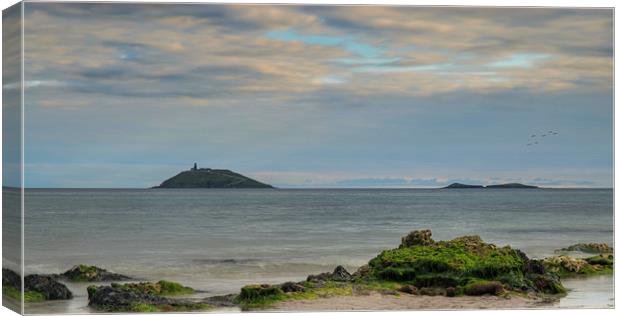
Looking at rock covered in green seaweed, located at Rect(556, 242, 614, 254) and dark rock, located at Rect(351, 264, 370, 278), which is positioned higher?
rock covered in green seaweed, located at Rect(556, 242, 614, 254)

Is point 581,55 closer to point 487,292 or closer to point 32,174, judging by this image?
point 487,292

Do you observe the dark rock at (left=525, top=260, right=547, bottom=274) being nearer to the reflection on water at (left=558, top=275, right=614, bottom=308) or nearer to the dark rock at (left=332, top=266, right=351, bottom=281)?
the reflection on water at (left=558, top=275, right=614, bottom=308)

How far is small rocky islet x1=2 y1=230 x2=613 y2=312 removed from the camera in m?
17.5

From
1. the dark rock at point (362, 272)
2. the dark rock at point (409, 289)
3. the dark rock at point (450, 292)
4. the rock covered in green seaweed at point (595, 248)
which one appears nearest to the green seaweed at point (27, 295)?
the dark rock at point (362, 272)

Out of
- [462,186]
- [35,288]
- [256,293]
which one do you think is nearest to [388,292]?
[256,293]

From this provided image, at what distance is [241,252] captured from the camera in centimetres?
1856

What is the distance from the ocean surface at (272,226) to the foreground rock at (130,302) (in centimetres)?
24

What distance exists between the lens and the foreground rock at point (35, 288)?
683 inches

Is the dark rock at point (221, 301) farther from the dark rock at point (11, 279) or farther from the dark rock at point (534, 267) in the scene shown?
the dark rock at point (534, 267)

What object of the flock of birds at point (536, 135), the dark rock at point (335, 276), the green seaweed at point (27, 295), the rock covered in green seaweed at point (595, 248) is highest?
the flock of birds at point (536, 135)

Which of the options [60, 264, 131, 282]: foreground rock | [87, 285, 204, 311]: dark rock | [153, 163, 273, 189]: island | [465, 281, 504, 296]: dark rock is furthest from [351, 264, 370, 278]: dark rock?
[60, 264, 131, 282]: foreground rock

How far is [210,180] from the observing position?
60.9 ft

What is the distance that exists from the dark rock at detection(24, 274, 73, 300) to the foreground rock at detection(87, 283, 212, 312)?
12.9 inches

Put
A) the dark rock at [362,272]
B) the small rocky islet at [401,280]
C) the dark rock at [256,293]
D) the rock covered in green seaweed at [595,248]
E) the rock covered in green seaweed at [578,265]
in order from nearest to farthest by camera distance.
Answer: the small rocky islet at [401,280], the dark rock at [256,293], the dark rock at [362,272], the rock covered in green seaweed at [578,265], the rock covered in green seaweed at [595,248]
